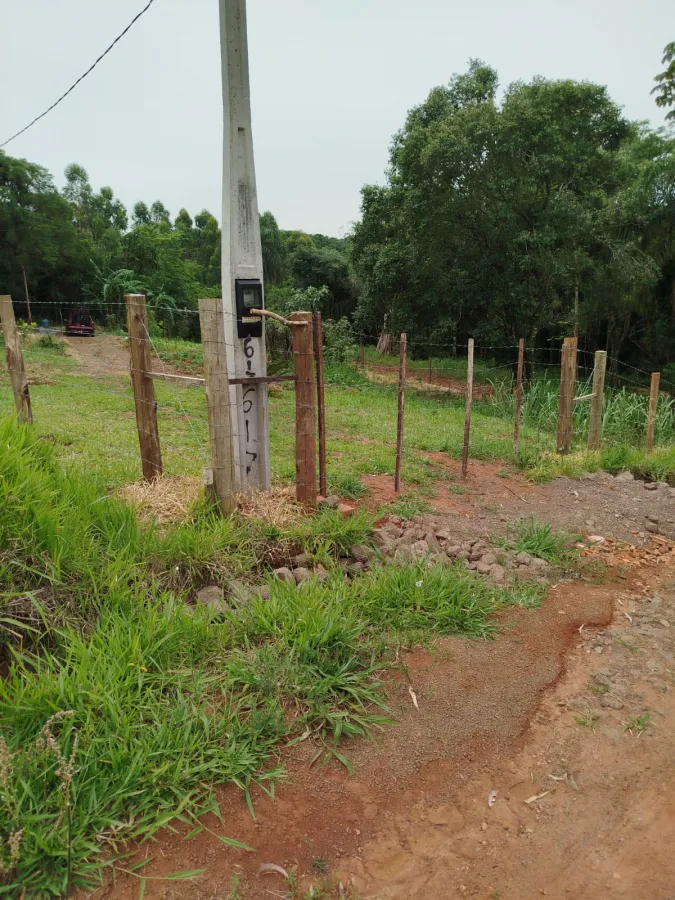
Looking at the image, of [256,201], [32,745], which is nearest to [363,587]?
[32,745]

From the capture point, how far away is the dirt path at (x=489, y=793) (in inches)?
78.9

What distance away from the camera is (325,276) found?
30.1 m

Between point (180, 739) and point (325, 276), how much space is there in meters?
29.4

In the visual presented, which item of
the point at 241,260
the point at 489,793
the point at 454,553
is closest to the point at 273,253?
the point at 241,260

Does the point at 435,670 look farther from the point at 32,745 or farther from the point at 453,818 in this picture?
the point at 32,745

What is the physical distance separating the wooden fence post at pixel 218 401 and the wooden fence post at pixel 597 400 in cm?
502

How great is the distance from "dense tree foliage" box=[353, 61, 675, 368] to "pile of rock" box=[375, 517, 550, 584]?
423 inches

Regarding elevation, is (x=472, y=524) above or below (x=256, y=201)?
below

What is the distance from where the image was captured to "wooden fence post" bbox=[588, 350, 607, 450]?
734cm

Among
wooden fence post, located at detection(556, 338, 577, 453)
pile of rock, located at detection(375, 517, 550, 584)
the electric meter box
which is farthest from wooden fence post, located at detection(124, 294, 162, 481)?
wooden fence post, located at detection(556, 338, 577, 453)

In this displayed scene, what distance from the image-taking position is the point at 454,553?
4336 mm

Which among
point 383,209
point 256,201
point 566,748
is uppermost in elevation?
point 383,209

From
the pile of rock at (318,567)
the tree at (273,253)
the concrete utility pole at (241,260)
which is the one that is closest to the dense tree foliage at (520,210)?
the concrete utility pole at (241,260)

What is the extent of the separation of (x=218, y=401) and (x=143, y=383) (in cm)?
79
